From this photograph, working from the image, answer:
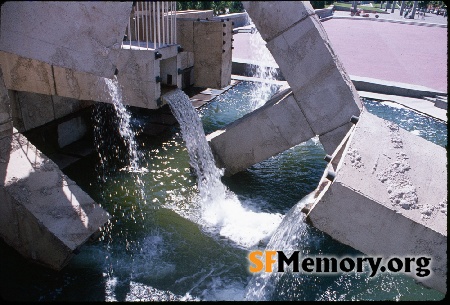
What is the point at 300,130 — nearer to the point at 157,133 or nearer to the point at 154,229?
the point at 154,229

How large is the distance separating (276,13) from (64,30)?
2.99 metres

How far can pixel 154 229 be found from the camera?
228 inches

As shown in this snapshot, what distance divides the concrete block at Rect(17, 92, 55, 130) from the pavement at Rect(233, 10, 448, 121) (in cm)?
631

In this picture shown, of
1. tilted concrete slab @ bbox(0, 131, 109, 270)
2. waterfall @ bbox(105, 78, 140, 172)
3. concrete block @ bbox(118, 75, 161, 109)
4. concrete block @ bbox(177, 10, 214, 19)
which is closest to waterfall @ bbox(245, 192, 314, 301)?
tilted concrete slab @ bbox(0, 131, 109, 270)

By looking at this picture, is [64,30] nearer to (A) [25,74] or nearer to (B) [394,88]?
(A) [25,74]

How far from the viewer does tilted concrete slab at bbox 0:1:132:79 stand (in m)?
4.44

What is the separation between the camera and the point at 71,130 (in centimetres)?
830

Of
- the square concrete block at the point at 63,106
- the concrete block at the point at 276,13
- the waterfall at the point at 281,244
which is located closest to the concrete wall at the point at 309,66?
the concrete block at the point at 276,13

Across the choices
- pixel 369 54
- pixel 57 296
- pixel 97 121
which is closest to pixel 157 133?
pixel 97 121

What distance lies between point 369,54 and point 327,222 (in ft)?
60.2

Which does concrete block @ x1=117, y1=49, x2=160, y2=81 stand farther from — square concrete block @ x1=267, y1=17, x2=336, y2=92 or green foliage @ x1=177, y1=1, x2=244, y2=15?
green foliage @ x1=177, y1=1, x2=244, y2=15

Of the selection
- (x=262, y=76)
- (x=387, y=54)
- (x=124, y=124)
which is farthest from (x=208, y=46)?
(x=387, y=54)

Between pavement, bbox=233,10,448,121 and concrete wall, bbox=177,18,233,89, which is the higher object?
concrete wall, bbox=177,18,233,89

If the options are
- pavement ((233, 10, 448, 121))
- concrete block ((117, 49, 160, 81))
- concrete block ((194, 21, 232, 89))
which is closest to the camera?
concrete block ((117, 49, 160, 81))
